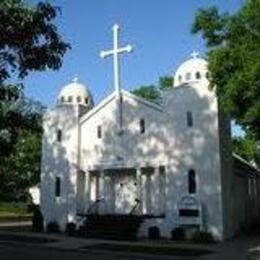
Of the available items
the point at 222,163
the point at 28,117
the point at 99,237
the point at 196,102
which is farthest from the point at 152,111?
the point at 28,117

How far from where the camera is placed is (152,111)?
34.2 meters

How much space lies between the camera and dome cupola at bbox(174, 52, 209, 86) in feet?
113

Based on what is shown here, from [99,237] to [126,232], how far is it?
1413mm

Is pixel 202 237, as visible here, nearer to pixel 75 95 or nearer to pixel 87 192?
pixel 87 192

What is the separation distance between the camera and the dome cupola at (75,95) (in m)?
39.1

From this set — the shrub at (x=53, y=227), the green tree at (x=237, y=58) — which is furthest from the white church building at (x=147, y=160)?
the green tree at (x=237, y=58)

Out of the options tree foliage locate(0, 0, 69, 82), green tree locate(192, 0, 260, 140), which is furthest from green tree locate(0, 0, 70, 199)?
green tree locate(192, 0, 260, 140)

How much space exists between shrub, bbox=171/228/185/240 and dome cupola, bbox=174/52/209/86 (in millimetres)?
8302

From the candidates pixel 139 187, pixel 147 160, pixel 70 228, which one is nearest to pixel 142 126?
pixel 147 160

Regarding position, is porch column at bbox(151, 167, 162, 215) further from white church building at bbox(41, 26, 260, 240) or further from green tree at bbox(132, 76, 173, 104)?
green tree at bbox(132, 76, 173, 104)

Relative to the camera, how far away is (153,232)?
31.6m

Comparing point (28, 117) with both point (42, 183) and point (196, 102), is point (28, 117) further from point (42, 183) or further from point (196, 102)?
point (42, 183)

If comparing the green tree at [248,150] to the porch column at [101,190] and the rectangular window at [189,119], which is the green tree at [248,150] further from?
the rectangular window at [189,119]

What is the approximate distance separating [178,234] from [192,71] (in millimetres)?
9520
